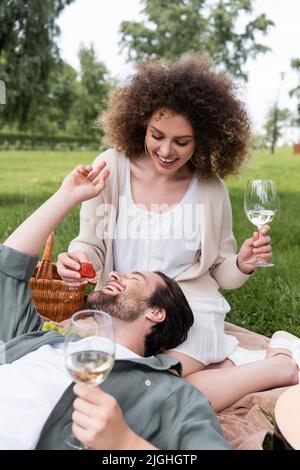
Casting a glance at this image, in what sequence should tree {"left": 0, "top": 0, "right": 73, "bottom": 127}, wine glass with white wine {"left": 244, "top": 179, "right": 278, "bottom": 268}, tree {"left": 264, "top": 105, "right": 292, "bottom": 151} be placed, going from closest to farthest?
wine glass with white wine {"left": 244, "top": 179, "right": 278, "bottom": 268}, tree {"left": 0, "top": 0, "right": 73, "bottom": 127}, tree {"left": 264, "top": 105, "right": 292, "bottom": 151}

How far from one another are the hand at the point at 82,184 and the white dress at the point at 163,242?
76 centimetres

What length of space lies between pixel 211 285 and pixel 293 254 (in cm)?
330

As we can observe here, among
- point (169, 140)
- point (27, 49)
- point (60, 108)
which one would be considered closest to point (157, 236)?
point (169, 140)

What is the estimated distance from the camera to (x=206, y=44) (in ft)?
105

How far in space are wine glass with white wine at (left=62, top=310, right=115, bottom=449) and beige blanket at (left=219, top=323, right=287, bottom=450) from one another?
1.12 meters

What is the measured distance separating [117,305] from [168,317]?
0.30 meters

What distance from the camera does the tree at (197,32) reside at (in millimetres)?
32000

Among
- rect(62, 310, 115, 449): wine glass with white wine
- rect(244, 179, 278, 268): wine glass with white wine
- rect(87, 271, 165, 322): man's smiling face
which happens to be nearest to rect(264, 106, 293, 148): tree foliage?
rect(244, 179, 278, 268): wine glass with white wine

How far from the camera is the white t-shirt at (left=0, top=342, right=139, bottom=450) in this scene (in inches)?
86.4

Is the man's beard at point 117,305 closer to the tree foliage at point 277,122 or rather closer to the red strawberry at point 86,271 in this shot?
the red strawberry at point 86,271

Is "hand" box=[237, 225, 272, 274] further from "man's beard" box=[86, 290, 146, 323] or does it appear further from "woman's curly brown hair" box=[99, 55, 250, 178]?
"man's beard" box=[86, 290, 146, 323]

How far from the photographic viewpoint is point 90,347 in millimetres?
1826

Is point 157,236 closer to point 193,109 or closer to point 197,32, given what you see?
point 193,109

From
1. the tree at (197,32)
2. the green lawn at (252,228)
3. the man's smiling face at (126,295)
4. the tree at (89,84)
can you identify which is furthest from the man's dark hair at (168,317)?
the tree at (89,84)
